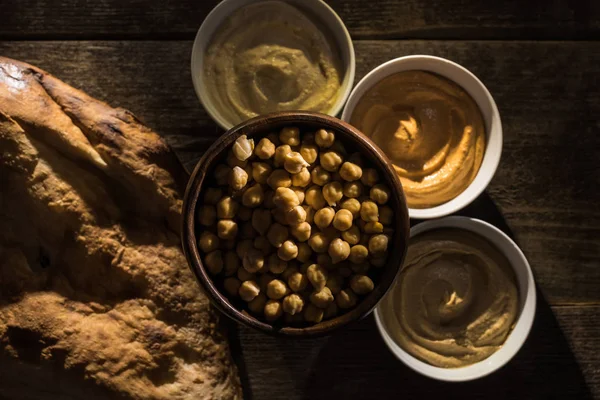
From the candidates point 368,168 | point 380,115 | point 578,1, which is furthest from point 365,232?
point 578,1

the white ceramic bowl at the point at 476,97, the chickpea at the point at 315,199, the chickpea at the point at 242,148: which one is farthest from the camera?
the white ceramic bowl at the point at 476,97

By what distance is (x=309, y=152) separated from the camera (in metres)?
1.58

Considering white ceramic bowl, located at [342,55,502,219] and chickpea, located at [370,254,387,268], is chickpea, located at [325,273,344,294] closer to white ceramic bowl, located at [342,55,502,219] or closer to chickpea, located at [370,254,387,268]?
chickpea, located at [370,254,387,268]

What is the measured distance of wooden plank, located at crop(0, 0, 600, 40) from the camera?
1988 millimetres

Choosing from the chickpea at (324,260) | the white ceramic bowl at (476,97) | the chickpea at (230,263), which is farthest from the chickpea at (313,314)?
the white ceramic bowl at (476,97)

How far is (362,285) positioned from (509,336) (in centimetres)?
59

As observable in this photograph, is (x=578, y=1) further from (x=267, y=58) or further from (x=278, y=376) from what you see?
(x=278, y=376)

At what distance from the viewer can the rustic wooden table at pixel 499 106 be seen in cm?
199

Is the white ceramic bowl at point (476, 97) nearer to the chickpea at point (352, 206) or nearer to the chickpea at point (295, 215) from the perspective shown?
the chickpea at point (352, 206)

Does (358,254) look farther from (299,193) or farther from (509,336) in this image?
(509,336)

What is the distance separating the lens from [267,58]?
1.80 m

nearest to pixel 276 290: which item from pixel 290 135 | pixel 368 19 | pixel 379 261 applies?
pixel 379 261

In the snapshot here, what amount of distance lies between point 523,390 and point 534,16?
1.18 m

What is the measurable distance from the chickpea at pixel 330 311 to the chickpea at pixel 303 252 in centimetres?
13
